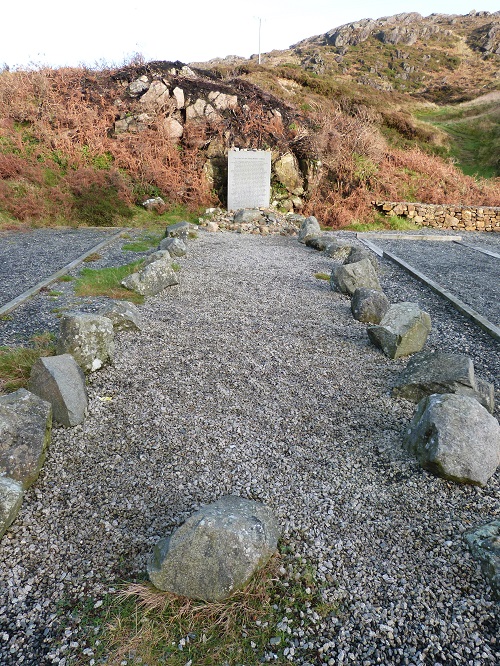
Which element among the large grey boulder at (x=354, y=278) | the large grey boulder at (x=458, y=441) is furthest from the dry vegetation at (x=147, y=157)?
the large grey boulder at (x=458, y=441)

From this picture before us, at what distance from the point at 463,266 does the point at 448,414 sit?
8.83 meters

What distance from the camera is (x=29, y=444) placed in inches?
137

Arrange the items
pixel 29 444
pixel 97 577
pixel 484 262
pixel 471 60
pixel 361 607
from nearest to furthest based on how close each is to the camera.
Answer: pixel 361 607 < pixel 97 577 < pixel 29 444 < pixel 484 262 < pixel 471 60

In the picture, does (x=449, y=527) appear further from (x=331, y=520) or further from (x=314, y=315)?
(x=314, y=315)

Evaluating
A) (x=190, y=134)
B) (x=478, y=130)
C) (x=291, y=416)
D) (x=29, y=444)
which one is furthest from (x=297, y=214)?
(x=478, y=130)

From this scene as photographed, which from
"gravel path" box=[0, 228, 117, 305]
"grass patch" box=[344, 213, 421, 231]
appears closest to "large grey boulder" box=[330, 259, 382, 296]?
"gravel path" box=[0, 228, 117, 305]

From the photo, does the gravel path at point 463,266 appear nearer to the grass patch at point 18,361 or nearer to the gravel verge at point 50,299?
the grass patch at point 18,361

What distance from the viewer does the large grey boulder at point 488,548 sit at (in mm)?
2555

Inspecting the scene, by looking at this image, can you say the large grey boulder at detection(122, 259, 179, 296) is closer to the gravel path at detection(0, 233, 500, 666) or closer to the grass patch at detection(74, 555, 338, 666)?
the gravel path at detection(0, 233, 500, 666)

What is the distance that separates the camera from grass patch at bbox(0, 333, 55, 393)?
4469 millimetres

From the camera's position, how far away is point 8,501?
2.89 m

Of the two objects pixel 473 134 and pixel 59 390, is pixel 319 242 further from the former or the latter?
pixel 473 134

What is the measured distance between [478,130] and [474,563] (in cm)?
3283

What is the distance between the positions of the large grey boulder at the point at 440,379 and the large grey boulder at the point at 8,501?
144 inches
